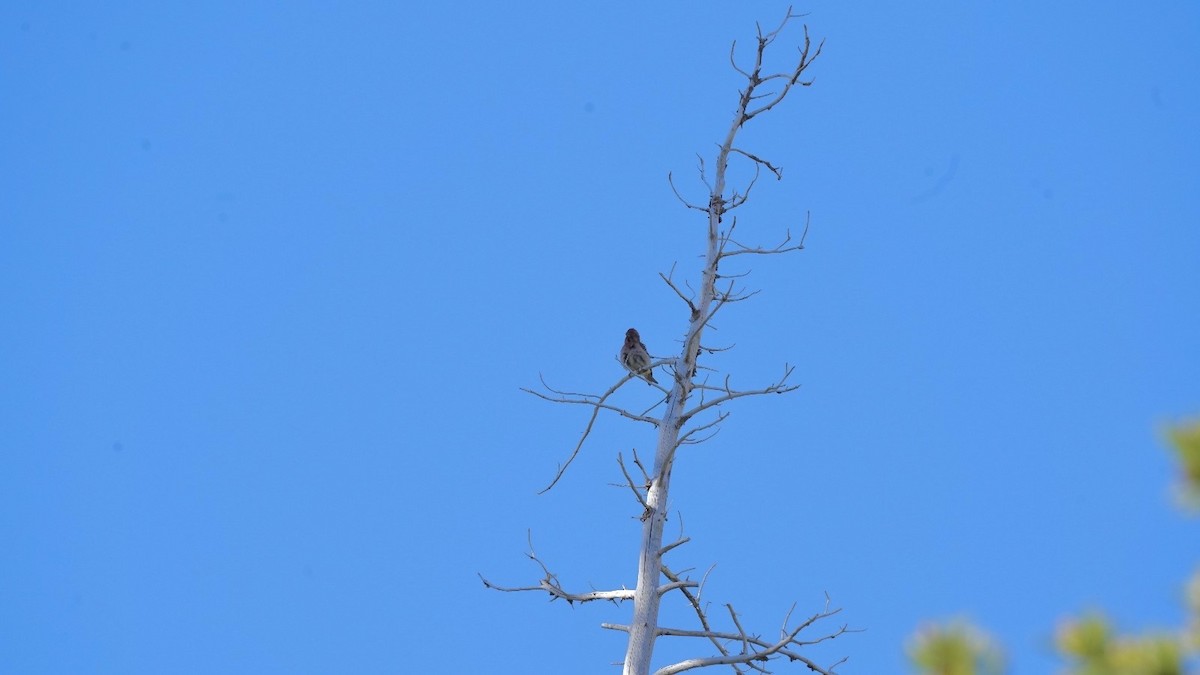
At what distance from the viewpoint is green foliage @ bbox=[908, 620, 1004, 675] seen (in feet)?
6.72

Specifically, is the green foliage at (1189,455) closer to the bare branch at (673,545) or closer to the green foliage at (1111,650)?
the green foliage at (1111,650)

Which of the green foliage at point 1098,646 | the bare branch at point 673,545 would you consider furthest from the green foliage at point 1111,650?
the bare branch at point 673,545

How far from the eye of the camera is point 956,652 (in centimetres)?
206

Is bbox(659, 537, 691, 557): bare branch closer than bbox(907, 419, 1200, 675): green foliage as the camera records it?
No

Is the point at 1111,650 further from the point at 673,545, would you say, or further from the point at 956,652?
the point at 673,545

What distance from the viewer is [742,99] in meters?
7.58

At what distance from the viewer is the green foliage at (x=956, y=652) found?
205 cm

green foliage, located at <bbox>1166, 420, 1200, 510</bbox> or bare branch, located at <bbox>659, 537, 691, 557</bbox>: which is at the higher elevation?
bare branch, located at <bbox>659, 537, 691, 557</bbox>

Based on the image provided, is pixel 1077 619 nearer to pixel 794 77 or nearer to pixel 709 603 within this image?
pixel 709 603

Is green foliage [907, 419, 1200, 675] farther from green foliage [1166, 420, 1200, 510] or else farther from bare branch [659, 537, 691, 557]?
bare branch [659, 537, 691, 557]

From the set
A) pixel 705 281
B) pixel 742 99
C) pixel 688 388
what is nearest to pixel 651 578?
pixel 688 388

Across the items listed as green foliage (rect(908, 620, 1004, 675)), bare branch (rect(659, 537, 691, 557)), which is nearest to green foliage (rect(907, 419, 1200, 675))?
green foliage (rect(908, 620, 1004, 675))

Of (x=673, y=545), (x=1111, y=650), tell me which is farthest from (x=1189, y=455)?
(x=673, y=545)

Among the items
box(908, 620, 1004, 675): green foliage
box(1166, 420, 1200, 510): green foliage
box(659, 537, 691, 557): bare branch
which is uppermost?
box(659, 537, 691, 557): bare branch
